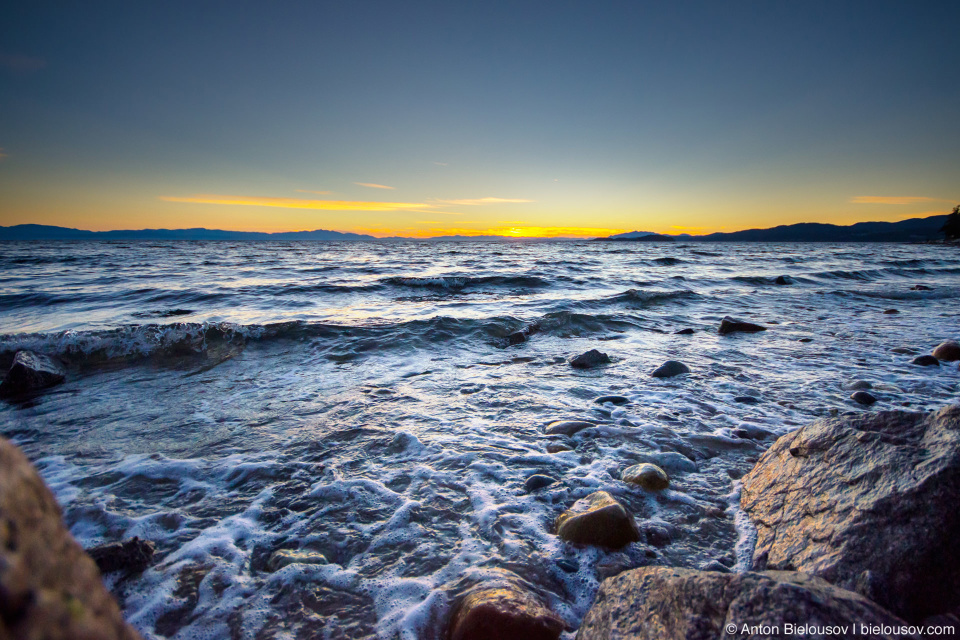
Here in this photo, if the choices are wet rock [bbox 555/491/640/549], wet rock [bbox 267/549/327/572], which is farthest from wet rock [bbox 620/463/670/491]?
Answer: wet rock [bbox 267/549/327/572]

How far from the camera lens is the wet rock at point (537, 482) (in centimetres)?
313

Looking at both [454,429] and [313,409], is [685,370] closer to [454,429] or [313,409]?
[454,429]

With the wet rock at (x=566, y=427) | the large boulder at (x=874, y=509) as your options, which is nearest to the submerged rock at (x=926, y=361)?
the large boulder at (x=874, y=509)

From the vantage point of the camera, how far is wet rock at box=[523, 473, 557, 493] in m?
3.13

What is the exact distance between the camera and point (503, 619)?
1.89 metres

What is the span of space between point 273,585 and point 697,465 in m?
3.06

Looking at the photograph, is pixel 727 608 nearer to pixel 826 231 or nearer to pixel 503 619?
pixel 503 619

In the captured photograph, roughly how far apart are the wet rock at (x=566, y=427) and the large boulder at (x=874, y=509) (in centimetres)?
150

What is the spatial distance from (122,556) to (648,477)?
3304 mm

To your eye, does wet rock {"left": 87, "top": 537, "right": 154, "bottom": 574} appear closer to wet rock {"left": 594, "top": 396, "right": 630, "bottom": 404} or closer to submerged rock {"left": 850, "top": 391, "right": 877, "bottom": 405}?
wet rock {"left": 594, "top": 396, "right": 630, "bottom": 404}

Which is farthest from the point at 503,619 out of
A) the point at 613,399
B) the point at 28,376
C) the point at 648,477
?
the point at 28,376

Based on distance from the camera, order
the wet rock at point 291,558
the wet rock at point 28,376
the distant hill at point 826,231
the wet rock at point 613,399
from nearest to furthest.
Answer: the wet rock at point 291,558, the wet rock at point 613,399, the wet rock at point 28,376, the distant hill at point 826,231

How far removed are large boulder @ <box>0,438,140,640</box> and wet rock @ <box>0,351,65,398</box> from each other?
21.5 feet

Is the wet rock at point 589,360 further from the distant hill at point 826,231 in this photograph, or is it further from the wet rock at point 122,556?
the distant hill at point 826,231
